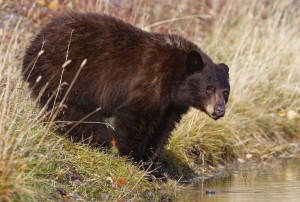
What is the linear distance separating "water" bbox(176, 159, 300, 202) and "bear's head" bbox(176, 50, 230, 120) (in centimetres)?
92

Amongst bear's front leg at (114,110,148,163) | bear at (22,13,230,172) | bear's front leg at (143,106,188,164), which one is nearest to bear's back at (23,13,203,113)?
bear at (22,13,230,172)

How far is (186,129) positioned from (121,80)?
1982mm

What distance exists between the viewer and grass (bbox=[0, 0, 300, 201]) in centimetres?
759

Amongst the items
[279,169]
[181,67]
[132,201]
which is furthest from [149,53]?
[279,169]

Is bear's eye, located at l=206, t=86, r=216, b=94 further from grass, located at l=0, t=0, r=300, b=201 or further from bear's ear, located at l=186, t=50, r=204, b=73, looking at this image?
grass, located at l=0, t=0, r=300, b=201

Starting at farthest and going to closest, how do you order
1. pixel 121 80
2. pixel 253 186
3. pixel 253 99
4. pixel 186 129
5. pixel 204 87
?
pixel 253 99 → pixel 186 129 → pixel 253 186 → pixel 121 80 → pixel 204 87

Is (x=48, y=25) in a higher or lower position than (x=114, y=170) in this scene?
higher

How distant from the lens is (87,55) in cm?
958

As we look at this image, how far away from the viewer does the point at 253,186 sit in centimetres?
992

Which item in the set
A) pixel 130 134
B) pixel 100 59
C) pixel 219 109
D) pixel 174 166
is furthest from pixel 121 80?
pixel 174 166

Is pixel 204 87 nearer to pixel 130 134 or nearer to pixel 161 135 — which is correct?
pixel 161 135

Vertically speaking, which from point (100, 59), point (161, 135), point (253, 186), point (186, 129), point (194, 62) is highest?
point (194, 62)

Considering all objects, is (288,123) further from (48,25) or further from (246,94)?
(48,25)

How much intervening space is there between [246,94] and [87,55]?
14.9ft
